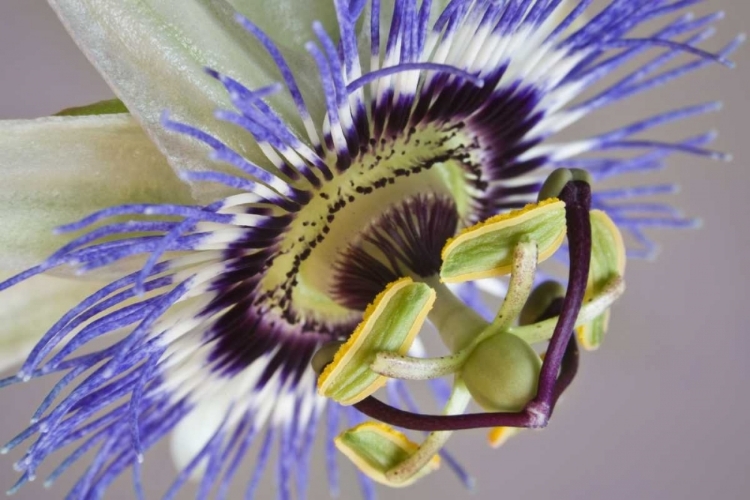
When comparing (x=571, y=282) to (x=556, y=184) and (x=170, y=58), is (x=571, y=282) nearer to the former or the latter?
(x=556, y=184)

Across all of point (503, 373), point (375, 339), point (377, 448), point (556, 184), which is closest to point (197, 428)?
point (377, 448)

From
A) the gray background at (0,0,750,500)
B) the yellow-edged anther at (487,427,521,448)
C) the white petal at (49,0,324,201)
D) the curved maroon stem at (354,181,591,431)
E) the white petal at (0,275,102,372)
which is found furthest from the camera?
the gray background at (0,0,750,500)

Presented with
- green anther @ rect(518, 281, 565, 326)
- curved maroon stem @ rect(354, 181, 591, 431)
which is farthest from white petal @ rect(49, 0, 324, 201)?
green anther @ rect(518, 281, 565, 326)

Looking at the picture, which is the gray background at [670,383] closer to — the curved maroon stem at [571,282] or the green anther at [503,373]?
the curved maroon stem at [571,282]

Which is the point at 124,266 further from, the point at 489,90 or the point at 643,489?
the point at 643,489

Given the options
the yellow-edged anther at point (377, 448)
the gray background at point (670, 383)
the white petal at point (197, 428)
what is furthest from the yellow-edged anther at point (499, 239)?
the gray background at point (670, 383)

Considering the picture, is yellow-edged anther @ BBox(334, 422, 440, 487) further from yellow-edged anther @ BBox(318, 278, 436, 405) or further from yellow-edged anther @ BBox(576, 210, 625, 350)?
yellow-edged anther @ BBox(576, 210, 625, 350)
